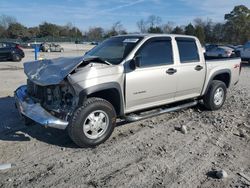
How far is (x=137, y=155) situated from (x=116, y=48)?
89.0 inches

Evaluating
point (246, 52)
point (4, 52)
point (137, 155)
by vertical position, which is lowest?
point (137, 155)

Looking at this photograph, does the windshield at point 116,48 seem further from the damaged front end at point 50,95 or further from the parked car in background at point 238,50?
the parked car in background at point 238,50

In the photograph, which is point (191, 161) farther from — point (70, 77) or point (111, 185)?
point (70, 77)

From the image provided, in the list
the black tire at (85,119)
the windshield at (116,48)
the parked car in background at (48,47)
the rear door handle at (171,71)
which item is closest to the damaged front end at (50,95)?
the black tire at (85,119)

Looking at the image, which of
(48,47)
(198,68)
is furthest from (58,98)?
(48,47)

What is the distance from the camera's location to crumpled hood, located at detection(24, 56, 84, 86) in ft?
15.6

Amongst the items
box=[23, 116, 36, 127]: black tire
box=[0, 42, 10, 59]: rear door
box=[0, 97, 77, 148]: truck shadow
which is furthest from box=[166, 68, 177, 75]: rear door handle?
box=[0, 42, 10, 59]: rear door

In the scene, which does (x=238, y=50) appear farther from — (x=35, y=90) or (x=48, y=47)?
(x=48, y=47)

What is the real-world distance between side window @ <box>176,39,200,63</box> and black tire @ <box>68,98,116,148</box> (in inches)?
87.0

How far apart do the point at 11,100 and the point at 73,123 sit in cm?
413

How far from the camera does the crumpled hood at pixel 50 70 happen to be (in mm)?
4770

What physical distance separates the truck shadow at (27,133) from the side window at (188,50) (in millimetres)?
2936

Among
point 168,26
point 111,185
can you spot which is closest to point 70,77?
point 111,185

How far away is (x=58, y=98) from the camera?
16.8 ft
